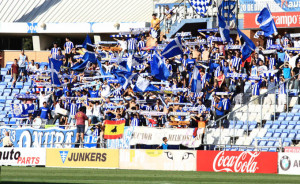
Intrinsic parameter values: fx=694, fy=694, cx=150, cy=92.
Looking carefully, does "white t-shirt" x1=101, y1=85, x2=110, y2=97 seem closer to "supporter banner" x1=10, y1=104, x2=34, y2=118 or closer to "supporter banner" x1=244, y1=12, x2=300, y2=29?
"supporter banner" x1=10, y1=104, x2=34, y2=118

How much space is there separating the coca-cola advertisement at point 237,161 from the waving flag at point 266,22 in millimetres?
8051

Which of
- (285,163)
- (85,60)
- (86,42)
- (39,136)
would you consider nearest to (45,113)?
(39,136)

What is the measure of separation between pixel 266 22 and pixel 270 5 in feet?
8.77

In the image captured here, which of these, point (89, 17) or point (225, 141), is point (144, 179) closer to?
point (225, 141)

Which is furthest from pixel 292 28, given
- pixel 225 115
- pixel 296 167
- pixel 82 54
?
pixel 296 167

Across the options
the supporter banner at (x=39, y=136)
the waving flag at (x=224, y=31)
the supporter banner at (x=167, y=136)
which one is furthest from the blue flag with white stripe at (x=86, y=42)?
the supporter banner at (x=167, y=136)

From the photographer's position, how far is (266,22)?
2884 centimetres

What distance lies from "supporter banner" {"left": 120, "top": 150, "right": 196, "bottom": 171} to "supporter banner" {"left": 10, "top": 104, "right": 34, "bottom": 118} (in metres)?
8.64

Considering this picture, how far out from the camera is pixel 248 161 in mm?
22297

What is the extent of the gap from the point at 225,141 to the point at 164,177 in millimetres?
6840

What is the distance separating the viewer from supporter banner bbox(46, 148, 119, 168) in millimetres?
24031

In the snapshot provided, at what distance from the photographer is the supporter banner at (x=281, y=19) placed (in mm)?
30781

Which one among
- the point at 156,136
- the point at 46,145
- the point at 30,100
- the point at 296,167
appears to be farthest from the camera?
the point at 30,100

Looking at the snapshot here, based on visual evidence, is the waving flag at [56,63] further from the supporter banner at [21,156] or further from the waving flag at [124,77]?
the supporter banner at [21,156]
